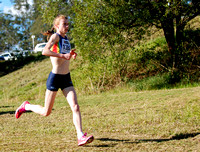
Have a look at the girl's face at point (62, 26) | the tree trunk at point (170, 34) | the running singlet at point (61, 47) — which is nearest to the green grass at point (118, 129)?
the running singlet at point (61, 47)

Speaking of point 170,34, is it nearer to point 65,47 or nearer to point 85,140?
point 65,47

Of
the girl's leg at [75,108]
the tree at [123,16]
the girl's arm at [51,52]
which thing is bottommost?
the girl's leg at [75,108]

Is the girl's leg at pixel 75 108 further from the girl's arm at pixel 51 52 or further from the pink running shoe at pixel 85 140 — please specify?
the girl's arm at pixel 51 52

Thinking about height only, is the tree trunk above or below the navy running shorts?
above

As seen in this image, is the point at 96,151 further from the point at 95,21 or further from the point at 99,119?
the point at 95,21

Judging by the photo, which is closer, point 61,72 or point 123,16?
point 61,72

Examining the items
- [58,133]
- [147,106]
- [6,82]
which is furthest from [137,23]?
[6,82]

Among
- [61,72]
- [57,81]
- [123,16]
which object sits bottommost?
[57,81]

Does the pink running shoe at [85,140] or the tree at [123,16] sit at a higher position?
the tree at [123,16]

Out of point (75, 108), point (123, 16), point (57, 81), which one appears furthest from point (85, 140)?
point (123, 16)

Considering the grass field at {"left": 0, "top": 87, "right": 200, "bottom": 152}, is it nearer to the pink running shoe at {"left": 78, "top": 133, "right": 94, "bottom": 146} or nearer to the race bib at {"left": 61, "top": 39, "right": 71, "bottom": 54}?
the pink running shoe at {"left": 78, "top": 133, "right": 94, "bottom": 146}

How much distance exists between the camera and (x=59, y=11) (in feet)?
52.2

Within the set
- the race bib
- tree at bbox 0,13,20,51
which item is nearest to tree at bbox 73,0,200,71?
the race bib

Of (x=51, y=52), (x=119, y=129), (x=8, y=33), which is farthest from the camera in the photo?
(x=8, y=33)
